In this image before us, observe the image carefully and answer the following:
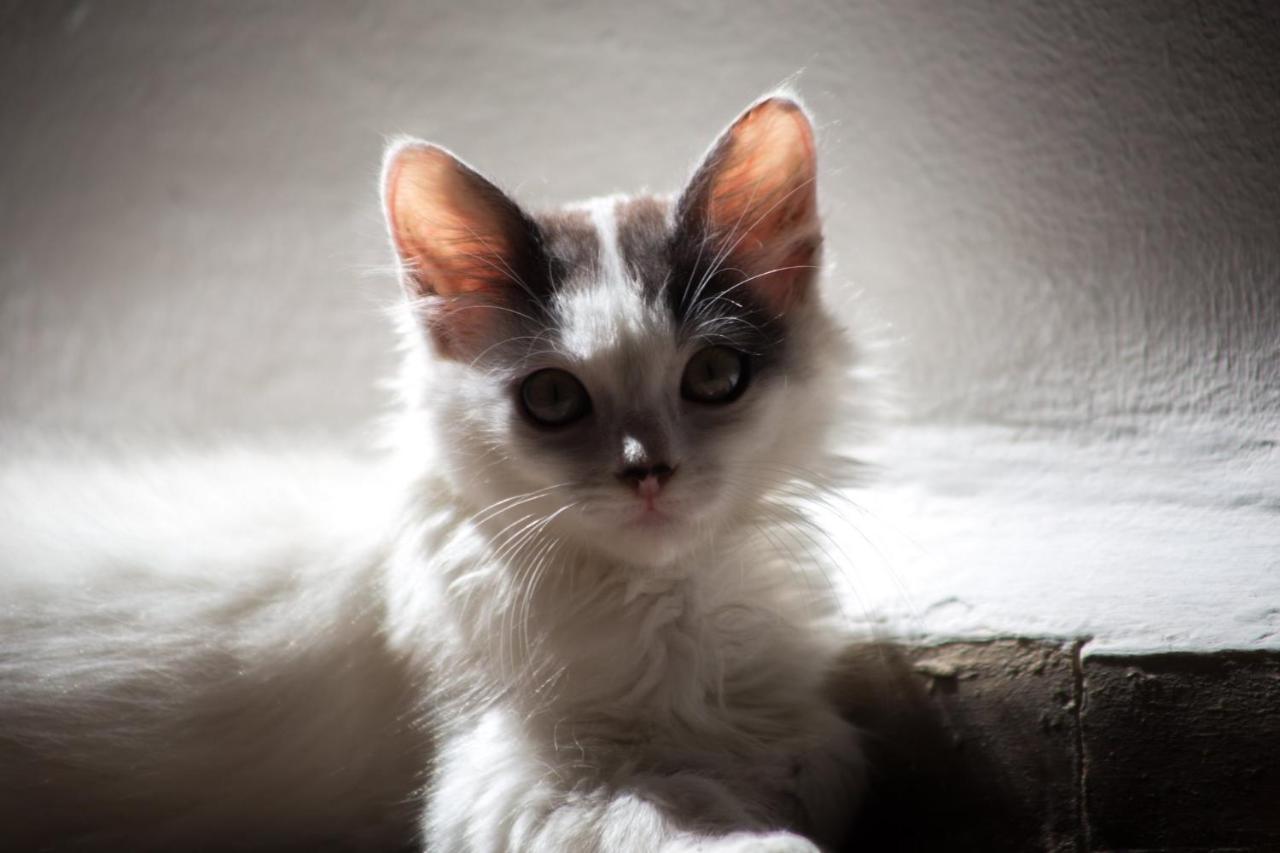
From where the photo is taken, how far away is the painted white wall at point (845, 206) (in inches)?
84.5

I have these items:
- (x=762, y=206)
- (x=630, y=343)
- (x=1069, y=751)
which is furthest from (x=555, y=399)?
(x=1069, y=751)

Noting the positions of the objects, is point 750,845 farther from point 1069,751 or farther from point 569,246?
point 569,246

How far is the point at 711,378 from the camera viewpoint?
61.5 inches

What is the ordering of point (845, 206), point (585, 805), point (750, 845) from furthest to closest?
point (845, 206)
point (585, 805)
point (750, 845)

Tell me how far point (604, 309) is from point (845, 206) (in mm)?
1165

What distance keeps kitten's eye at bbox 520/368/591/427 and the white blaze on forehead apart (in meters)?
0.04

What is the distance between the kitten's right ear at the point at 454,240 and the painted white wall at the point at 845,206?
22 centimetres

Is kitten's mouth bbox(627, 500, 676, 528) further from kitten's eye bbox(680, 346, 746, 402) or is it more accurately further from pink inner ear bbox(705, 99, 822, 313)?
pink inner ear bbox(705, 99, 822, 313)

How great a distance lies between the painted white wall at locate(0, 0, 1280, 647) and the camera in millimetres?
2146

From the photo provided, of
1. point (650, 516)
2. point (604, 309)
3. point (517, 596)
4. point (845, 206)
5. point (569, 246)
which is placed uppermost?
point (845, 206)

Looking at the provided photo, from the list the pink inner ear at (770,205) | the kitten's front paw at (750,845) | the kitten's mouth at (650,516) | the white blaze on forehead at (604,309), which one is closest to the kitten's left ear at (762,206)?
the pink inner ear at (770,205)

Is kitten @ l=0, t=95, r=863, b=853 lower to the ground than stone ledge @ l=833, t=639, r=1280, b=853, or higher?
higher

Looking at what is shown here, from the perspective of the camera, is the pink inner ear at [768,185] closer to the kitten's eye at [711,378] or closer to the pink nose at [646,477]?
the kitten's eye at [711,378]

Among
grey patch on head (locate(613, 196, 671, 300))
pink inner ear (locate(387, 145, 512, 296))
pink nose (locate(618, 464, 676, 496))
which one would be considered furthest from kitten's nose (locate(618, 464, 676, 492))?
pink inner ear (locate(387, 145, 512, 296))
